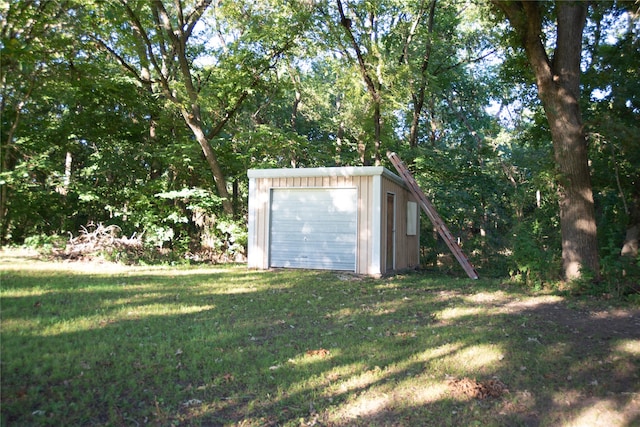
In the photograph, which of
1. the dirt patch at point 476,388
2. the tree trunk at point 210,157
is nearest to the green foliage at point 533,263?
the dirt patch at point 476,388

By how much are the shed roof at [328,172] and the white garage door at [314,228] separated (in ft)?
1.31

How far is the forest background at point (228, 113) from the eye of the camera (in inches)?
445

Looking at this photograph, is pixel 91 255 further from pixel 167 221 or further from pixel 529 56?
pixel 529 56

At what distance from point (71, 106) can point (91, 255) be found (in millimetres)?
6508

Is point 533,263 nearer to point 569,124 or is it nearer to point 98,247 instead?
point 569,124

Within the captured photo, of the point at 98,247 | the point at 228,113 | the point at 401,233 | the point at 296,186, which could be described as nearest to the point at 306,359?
the point at 296,186

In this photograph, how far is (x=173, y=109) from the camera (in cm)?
1619

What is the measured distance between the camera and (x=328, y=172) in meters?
11.4

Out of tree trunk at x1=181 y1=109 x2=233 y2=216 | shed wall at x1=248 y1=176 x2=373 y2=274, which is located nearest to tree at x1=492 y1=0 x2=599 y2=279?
shed wall at x1=248 y1=176 x2=373 y2=274

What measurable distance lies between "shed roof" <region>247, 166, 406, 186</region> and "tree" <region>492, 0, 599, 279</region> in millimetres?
3779

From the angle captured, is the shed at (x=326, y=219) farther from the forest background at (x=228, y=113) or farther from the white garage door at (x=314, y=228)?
the forest background at (x=228, y=113)

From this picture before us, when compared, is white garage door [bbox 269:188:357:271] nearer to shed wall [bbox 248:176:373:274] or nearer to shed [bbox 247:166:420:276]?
shed [bbox 247:166:420:276]

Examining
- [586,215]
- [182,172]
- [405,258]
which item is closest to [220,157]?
[182,172]

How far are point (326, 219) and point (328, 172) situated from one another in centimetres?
117
